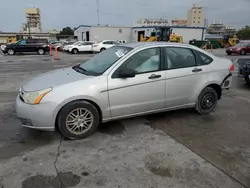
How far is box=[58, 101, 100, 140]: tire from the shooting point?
3512 millimetres

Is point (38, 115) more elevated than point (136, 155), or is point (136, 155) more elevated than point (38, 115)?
point (38, 115)

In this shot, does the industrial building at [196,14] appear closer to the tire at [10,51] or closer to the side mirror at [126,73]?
the tire at [10,51]

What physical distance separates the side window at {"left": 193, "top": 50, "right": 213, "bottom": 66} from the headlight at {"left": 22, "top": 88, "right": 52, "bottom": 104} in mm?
2989

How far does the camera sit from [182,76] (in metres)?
4.32

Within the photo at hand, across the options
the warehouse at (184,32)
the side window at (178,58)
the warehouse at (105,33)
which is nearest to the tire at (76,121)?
the side window at (178,58)

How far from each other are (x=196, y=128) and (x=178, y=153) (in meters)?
1.09

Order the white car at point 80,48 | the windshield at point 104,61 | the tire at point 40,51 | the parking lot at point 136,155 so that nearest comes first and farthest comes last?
the parking lot at point 136,155 → the windshield at point 104,61 → the tire at point 40,51 → the white car at point 80,48

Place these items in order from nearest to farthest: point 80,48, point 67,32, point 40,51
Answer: point 40,51 < point 80,48 < point 67,32

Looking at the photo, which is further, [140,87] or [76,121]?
[140,87]

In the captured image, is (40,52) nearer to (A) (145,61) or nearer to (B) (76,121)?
(A) (145,61)

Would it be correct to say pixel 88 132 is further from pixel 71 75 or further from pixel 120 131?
pixel 71 75

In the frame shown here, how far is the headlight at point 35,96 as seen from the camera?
3393mm

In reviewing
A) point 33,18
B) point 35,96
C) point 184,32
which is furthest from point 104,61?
point 33,18

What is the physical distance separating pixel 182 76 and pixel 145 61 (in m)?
0.83
